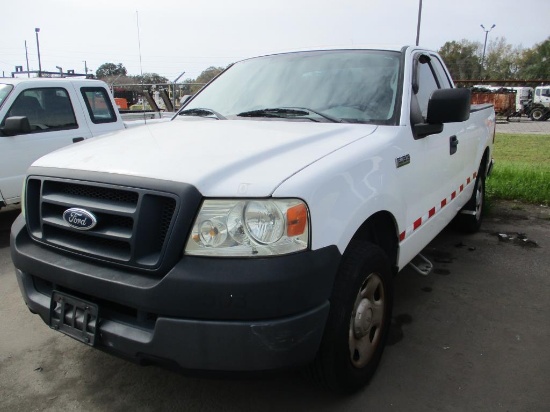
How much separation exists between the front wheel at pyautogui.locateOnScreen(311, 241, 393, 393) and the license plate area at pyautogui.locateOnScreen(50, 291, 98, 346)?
1020mm

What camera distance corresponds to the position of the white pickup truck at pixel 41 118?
5461 mm

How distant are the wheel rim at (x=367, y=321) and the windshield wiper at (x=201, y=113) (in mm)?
1475

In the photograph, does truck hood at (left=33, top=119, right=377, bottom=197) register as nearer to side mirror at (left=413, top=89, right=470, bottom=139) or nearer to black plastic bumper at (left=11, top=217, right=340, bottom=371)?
black plastic bumper at (left=11, top=217, right=340, bottom=371)

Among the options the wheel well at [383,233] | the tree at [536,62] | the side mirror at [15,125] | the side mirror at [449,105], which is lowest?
the wheel well at [383,233]

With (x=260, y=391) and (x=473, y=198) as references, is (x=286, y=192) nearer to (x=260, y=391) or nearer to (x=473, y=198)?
(x=260, y=391)

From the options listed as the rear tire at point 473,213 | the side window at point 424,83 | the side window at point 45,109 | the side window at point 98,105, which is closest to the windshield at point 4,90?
the side window at point 45,109

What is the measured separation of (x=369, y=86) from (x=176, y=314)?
1943mm

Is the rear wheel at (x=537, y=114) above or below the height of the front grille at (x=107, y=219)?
below

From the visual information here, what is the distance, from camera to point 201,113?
133 inches

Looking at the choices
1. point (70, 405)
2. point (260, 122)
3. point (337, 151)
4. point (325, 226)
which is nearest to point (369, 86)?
point (260, 122)

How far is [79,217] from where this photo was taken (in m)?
2.13

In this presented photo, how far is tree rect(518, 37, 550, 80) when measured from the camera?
61688mm

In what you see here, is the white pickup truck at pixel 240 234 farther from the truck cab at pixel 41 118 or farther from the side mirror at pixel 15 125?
the truck cab at pixel 41 118

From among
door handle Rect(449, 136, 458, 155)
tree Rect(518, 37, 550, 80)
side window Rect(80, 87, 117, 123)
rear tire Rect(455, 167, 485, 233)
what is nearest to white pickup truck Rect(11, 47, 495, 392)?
door handle Rect(449, 136, 458, 155)
